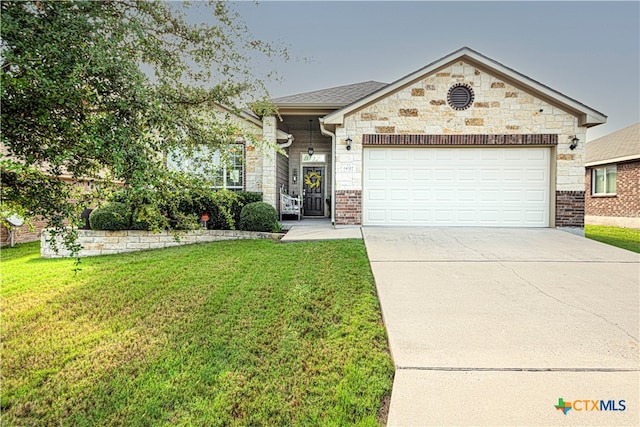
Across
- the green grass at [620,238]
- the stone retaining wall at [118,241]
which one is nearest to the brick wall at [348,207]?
the stone retaining wall at [118,241]

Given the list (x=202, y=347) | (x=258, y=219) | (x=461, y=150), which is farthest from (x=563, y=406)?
(x=461, y=150)

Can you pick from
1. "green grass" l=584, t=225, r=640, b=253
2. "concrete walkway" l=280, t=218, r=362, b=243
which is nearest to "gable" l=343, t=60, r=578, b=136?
"concrete walkway" l=280, t=218, r=362, b=243

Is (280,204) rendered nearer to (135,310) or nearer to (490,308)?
(135,310)

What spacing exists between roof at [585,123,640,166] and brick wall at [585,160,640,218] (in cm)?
40

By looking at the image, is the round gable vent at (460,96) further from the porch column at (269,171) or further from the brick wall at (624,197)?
the brick wall at (624,197)

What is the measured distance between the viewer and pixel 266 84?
17.9ft

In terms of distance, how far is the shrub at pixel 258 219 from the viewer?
8.65 metres

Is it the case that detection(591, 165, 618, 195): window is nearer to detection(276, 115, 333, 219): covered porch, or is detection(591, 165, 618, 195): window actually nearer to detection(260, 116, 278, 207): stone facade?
detection(276, 115, 333, 219): covered porch

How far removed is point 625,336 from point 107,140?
4.85 m

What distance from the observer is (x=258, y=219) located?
28.3 ft

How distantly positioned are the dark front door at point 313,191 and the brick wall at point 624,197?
12.2m

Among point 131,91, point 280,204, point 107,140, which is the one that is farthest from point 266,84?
point 280,204

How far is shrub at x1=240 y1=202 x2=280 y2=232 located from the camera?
28.4 feet

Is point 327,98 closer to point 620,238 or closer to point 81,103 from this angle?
point 81,103
